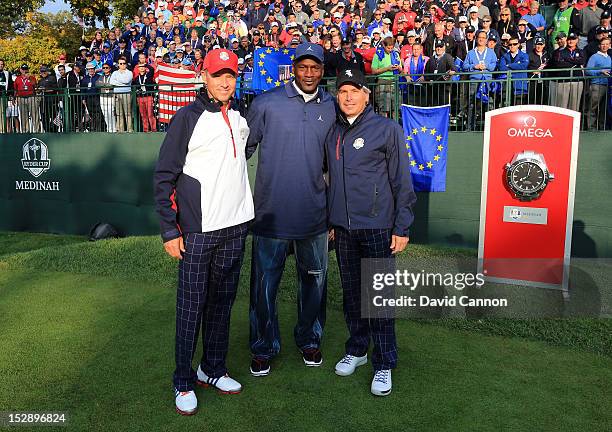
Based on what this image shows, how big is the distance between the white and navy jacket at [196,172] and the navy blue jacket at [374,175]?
806mm

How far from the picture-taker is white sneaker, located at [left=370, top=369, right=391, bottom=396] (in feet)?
13.3

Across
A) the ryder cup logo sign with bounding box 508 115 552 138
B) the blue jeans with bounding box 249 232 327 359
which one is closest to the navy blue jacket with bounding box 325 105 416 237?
the blue jeans with bounding box 249 232 327 359

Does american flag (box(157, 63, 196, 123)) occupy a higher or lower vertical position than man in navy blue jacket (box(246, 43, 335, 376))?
higher

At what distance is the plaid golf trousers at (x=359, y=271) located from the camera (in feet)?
13.6

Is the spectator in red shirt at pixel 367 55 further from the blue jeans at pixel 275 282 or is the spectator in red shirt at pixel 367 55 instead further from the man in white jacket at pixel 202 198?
the man in white jacket at pixel 202 198

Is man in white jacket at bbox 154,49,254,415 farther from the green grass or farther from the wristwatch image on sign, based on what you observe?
the wristwatch image on sign

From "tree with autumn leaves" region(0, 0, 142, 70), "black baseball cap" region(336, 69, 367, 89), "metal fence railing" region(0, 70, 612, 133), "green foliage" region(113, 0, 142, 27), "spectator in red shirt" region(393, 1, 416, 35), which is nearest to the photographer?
"black baseball cap" region(336, 69, 367, 89)

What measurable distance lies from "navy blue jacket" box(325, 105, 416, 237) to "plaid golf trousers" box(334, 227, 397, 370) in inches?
3.3

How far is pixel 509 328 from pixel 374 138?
2456mm

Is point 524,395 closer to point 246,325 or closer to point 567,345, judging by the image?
point 567,345

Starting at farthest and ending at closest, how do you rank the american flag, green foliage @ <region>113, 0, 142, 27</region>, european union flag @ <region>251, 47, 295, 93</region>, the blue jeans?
green foliage @ <region>113, 0, 142, 27</region> < the american flag < european union flag @ <region>251, 47, 295, 93</region> < the blue jeans

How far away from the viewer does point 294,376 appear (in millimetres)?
4410

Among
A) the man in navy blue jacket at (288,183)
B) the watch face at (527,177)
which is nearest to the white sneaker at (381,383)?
the man in navy blue jacket at (288,183)

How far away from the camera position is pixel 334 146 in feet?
13.9
